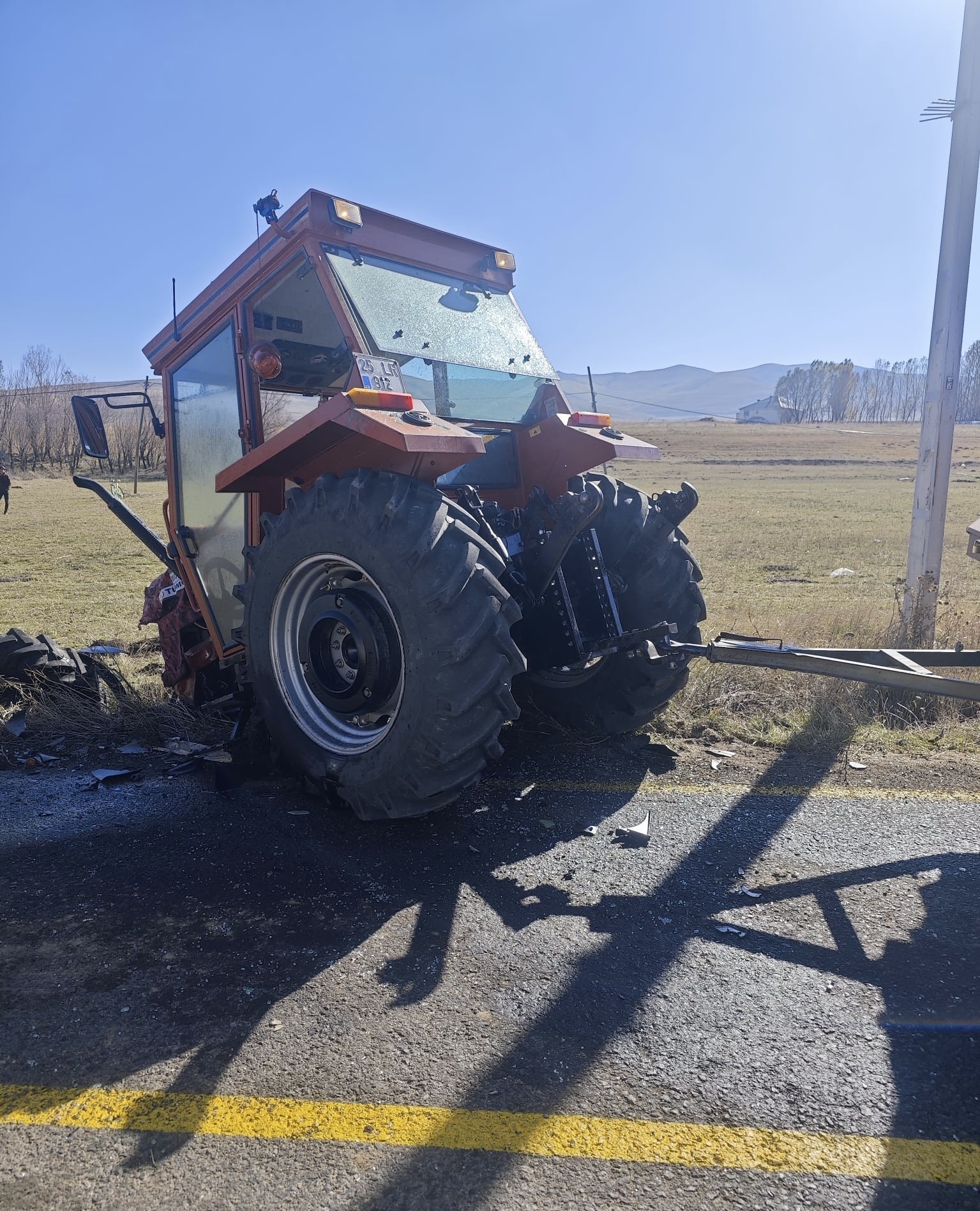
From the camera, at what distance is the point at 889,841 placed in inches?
145

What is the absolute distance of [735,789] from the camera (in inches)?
170

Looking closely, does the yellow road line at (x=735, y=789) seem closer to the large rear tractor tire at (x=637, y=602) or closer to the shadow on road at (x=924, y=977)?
the large rear tractor tire at (x=637, y=602)

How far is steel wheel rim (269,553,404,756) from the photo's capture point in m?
3.62

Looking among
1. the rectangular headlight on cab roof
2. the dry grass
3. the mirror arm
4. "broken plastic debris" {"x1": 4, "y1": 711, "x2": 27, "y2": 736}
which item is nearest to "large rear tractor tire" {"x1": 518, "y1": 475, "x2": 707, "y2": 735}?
the rectangular headlight on cab roof

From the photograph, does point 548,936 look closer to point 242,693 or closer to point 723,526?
point 242,693

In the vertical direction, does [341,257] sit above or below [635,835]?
above

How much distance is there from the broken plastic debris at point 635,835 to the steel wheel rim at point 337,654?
45.1 inches

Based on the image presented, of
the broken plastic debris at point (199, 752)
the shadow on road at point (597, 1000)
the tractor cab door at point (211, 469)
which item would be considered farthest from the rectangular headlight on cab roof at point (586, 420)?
the broken plastic debris at point (199, 752)

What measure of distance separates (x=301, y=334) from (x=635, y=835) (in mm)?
3290

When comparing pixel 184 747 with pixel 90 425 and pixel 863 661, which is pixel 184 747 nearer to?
pixel 90 425

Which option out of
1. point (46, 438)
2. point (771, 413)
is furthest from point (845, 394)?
point (46, 438)

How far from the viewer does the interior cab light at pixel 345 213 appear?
4.07 m

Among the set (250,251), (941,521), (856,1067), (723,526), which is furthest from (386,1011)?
(723,526)

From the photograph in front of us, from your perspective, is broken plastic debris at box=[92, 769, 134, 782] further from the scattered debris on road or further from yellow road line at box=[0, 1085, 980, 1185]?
yellow road line at box=[0, 1085, 980, 1185]
